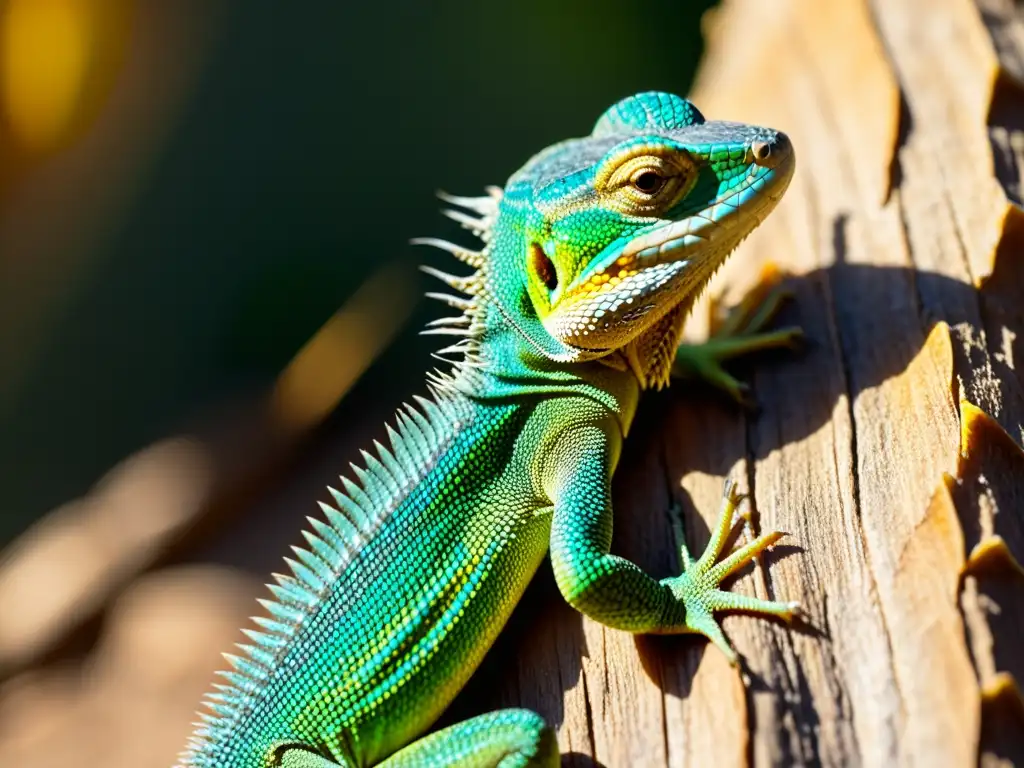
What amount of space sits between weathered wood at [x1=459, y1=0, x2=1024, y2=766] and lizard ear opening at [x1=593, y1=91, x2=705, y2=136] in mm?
1109

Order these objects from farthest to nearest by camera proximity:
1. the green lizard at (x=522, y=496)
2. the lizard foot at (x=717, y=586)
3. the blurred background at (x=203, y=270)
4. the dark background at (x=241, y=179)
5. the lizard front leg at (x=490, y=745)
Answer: the dark background at (x=241, y=179), the blurred background at (x=203, y=270), the green lizard at (x=522, y=496), the lizard foot at (x=717, y=586), the lizard front leg at (x=490, y=745)

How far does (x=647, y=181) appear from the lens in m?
3.61

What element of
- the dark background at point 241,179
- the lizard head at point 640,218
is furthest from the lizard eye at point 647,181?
the dark background at point 241,179

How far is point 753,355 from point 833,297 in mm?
458

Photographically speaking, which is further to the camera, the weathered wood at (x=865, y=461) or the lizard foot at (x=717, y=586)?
the lizard foot at (x=717, y=586)

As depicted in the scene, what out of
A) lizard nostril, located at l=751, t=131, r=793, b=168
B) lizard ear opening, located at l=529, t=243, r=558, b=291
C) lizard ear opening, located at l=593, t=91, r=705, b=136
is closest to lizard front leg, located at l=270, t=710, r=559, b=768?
lizard ear opening, located at l=529, t=243, r=558, b=291

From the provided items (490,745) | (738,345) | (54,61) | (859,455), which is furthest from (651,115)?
(54,61)

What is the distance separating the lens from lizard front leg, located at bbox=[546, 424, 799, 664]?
11.0ft

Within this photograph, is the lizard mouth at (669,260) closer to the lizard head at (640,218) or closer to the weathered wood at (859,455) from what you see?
the lizard head at (640,218)

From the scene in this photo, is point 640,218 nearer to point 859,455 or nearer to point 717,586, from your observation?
point 859,455

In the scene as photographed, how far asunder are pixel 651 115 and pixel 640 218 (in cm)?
59

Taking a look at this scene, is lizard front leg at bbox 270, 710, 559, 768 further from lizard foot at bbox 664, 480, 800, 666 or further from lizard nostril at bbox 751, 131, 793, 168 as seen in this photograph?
lizard nostril at bbox 751, 131, 793, 168

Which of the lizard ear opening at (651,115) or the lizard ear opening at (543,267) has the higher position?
the lizard ear opening at (651,115)

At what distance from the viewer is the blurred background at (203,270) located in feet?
25.0
